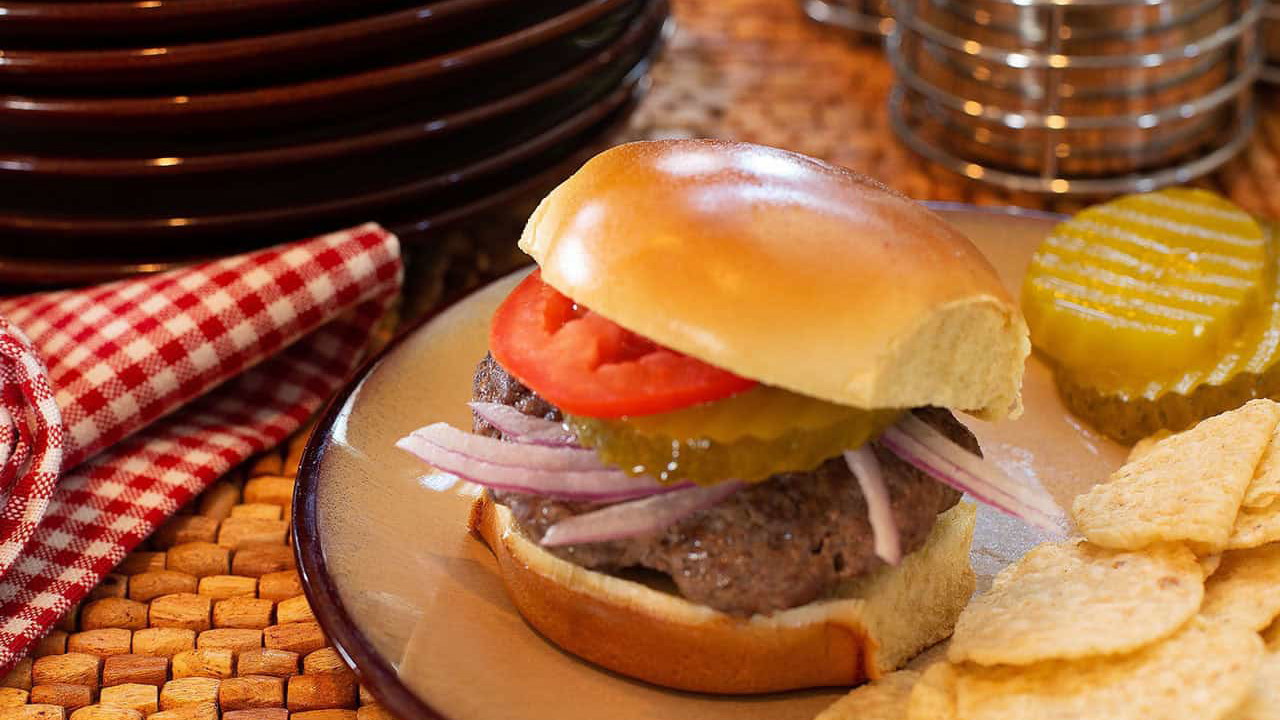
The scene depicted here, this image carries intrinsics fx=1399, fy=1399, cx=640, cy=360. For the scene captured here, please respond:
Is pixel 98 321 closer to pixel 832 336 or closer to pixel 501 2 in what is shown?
pixel 501 2

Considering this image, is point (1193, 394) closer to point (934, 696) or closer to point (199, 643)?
point (934, 696)

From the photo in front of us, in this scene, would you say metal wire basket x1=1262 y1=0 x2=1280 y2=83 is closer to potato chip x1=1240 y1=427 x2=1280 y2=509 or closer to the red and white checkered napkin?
potato chip x1=1240 y1=427 x2=1280 y2=509

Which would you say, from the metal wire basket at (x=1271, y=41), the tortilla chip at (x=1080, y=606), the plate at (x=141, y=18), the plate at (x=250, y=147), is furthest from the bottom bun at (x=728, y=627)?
the metal wire basket at (x=1271, y=41)

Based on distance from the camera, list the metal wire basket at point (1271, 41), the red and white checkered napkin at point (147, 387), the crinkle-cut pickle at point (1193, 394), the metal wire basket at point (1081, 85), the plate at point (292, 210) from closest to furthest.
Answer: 1. the red and white checkered napkin at point (147, 387)
2. the crinkle-cut pickle at point (1193, 394)
3. the plate at point (292, 210)
4. the metal wire basket at point (1081, 85)
5. the metal wire basket at point (1271, 41)

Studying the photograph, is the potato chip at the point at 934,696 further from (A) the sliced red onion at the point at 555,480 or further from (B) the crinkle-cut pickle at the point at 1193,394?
(B) the crinkle-cut pickle at the point at 1193,394

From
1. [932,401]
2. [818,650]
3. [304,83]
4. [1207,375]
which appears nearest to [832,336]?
[932,401]
